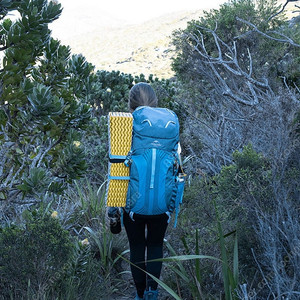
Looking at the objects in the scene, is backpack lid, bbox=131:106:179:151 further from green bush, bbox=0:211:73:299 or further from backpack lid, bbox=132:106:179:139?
green bush, bbox=0:211:73:299

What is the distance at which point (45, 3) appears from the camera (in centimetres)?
301

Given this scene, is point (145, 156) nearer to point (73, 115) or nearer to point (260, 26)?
point (73, 115)

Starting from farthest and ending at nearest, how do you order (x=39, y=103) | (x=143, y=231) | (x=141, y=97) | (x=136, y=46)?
(x=136, y=46) < (x=143, y=231) < (x=141, y=97) < (x=39, y=103)

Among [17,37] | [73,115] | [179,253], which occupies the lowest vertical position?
[179,253]

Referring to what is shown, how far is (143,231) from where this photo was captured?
11.0 ft

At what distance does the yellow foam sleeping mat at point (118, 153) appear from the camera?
3.02 meters

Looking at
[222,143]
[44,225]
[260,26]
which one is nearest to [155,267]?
[44,225]

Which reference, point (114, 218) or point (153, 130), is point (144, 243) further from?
point (153, 130)

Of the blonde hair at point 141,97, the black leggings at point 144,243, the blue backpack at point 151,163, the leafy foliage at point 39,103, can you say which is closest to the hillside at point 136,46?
the leafy foliage at point 39,103

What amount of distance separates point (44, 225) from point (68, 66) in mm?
1264

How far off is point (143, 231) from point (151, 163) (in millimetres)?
618

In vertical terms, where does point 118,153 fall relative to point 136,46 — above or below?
→ below

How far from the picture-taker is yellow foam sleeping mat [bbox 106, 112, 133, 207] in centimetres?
302

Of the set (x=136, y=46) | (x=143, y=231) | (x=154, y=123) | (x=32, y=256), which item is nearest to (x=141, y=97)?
(x=154, y=123)
